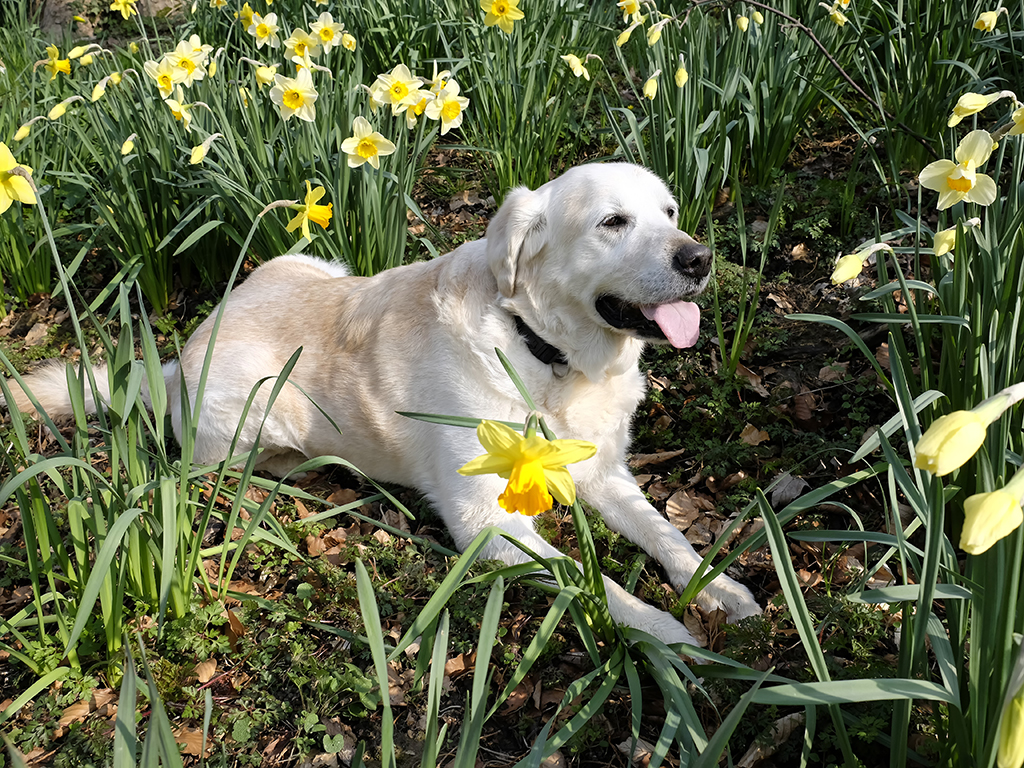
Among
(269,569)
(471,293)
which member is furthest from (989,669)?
(269,569)

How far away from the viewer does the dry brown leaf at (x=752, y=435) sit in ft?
9.14

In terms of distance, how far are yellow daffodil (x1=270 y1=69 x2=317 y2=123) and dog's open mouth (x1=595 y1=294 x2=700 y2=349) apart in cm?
136

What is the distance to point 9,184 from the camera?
153 centimetres

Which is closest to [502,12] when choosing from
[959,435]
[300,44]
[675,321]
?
[300,44]

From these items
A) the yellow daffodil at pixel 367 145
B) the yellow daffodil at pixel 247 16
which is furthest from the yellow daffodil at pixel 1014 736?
the yellow daffodil at pixel 247 16

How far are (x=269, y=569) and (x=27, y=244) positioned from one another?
2495mm

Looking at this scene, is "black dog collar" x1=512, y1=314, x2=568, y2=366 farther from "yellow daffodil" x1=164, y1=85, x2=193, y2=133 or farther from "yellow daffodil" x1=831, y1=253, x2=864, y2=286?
"yellow daffodil" x1=164, y1=85, x2=193, y2=133

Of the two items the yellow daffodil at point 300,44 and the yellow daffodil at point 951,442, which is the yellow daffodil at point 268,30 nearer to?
the yellow daffodil at point 300,44

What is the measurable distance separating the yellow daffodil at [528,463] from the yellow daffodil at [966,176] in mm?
1059

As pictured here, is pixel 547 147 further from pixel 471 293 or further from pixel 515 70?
pixel 471 293

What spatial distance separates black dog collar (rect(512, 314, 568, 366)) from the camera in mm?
2471

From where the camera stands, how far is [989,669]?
3.74 ft

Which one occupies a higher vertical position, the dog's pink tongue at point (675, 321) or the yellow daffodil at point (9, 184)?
the yellow daffodil at point (9, 184)

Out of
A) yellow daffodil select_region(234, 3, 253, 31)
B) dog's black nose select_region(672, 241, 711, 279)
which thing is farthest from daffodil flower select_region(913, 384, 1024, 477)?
yellow daffodil select_region(234, 3, 253, 31)
